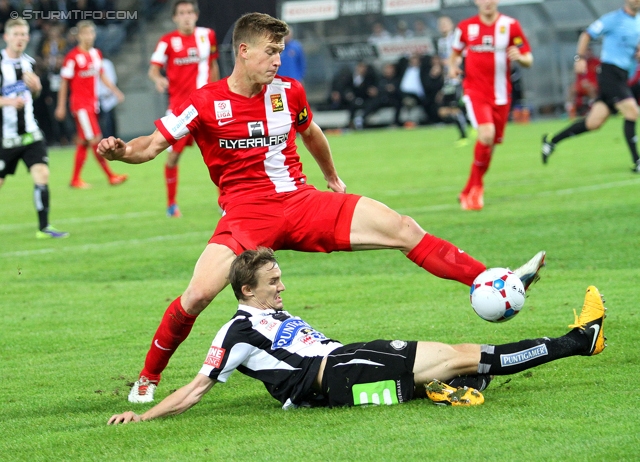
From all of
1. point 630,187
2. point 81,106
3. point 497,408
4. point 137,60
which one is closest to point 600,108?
point 630,187

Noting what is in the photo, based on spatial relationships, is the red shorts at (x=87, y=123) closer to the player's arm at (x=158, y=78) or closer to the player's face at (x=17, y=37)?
the player's arm at (x=158, y=78)

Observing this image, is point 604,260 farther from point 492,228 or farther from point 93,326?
point 93,326

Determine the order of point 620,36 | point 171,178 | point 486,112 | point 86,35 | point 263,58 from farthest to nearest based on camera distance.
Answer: point 86,35, point 620,36, point 171,178, point 486,112, point 263,58

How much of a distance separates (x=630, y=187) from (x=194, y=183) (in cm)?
→ 786

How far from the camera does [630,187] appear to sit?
13141 millimetres

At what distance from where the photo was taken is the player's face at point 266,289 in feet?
16.7

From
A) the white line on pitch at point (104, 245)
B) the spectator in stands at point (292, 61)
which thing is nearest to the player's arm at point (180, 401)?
the white line on pitch at point (104, 245)

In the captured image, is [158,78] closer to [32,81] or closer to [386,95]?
[32,81]

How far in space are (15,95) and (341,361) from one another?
8.36 m

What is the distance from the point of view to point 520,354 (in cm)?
491

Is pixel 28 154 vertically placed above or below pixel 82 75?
below

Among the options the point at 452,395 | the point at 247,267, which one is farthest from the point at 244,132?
the point at 452,395

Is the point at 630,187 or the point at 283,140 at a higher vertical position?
the point at 283,140

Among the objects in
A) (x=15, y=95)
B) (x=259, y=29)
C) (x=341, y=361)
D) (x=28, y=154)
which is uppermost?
(x=259, y=29)
